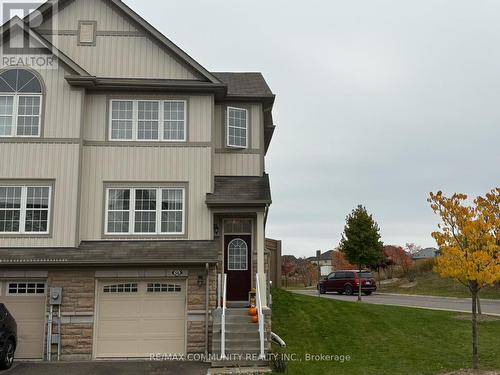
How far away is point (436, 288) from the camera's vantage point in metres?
36.2

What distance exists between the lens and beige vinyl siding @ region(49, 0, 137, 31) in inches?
676

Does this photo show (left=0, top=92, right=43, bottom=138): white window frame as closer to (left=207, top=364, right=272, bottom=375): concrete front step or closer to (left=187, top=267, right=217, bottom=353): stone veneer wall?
(left=187, top=267, right=217, bottom=353): stone veneer wall

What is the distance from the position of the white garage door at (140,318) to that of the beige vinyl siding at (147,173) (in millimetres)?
1733

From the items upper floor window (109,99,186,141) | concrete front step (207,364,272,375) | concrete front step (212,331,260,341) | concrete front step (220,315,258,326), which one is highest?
upper floor window (109,99,186,141)

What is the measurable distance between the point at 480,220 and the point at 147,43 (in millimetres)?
11221

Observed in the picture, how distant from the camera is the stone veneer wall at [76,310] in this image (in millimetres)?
15000

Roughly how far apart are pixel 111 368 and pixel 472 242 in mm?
9409

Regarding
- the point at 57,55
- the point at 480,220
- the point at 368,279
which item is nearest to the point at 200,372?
the point at 480,220

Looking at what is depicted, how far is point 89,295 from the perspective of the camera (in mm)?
15273

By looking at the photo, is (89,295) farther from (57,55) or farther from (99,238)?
(57,55)

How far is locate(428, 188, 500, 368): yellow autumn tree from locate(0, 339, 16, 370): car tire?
10.8m

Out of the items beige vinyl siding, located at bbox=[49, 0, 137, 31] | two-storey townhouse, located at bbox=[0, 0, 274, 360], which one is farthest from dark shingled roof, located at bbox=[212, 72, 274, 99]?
beige vinyl siding, located at bbox=[49, 0, 137, 31]

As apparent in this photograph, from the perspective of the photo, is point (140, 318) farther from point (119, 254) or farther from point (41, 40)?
point (41, 40)

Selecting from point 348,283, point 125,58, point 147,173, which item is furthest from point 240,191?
point 348,283
